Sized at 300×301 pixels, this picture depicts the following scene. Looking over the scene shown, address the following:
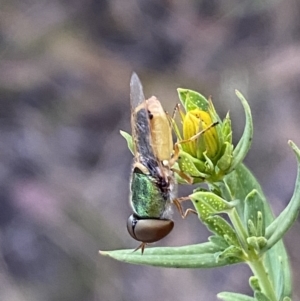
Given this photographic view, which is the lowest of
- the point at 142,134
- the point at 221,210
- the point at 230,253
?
the point at 230,253

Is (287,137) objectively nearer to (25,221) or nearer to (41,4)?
(25,221)

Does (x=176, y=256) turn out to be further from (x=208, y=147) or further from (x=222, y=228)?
(x=208, y=147)

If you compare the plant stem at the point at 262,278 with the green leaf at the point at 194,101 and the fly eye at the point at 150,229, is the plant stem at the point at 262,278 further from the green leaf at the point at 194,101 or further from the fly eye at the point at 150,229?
the green leaf at the point at 194,101

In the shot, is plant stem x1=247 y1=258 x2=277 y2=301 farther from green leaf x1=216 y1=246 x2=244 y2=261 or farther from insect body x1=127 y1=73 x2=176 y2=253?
insect body x1=127 y1=73 x2=176 y2=253

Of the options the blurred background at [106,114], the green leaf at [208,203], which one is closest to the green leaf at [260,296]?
the green leaf at [208,203]

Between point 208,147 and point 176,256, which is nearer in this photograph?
point 208,147

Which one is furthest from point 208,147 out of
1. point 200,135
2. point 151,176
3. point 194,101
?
point 151,176

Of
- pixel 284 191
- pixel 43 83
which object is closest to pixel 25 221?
pixel 43 83
